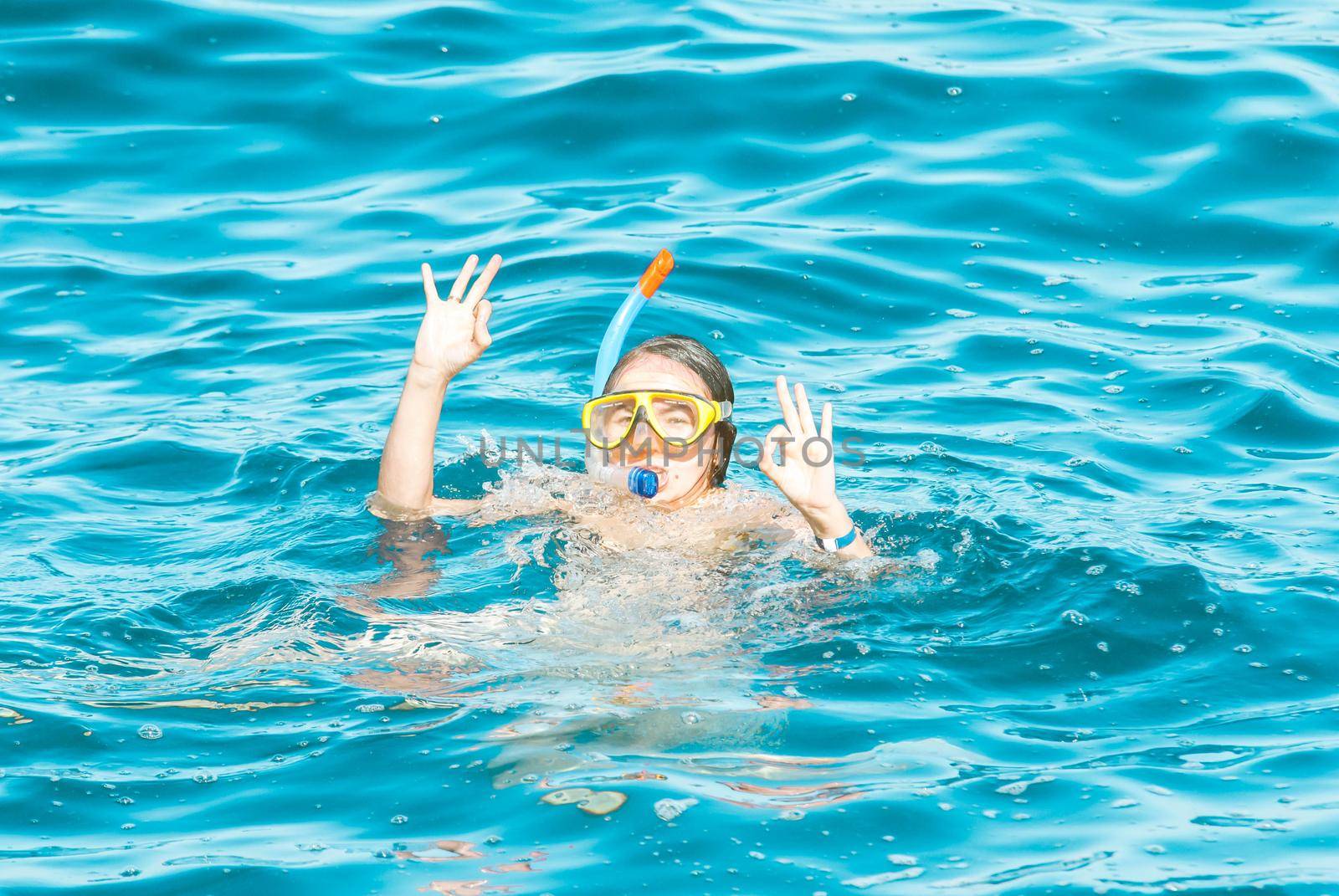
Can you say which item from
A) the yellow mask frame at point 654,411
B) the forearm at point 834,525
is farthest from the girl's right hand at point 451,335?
the forearm at point 834,525

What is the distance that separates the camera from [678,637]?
4793 millimetres

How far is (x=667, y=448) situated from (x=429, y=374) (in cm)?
87

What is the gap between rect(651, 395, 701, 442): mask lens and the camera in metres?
5.37

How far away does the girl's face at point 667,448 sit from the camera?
5.41m

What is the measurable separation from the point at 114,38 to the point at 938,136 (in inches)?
230

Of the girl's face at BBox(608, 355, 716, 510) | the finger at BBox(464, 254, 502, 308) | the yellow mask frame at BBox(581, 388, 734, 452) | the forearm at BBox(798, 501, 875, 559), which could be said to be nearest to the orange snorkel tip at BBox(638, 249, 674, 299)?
the girl's face at BBox(608, 355, 716, 510)

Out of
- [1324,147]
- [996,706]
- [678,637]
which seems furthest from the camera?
[1324,147]

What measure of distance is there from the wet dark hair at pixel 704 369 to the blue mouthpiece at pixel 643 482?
355mm

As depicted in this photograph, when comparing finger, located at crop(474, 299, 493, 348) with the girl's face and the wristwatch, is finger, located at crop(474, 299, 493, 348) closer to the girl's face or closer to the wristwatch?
the girl's face

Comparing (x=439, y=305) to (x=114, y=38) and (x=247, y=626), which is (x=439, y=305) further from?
(x=114, y=38)

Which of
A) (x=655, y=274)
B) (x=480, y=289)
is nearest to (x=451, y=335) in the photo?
(x=480, y=289)

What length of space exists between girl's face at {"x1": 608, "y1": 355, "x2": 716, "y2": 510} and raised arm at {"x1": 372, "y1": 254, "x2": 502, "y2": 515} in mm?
606

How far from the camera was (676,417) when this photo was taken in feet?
17.7

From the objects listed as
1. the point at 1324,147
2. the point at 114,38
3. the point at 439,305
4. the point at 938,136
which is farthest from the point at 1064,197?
the point at 114,38
